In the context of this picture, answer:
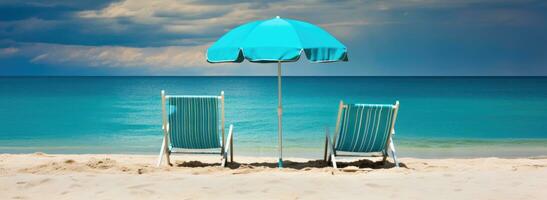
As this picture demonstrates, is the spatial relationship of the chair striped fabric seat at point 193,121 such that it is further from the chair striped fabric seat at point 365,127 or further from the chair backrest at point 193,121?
the chair striped fabric seat at point 365,127

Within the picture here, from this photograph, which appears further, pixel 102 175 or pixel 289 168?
pixel 289 168

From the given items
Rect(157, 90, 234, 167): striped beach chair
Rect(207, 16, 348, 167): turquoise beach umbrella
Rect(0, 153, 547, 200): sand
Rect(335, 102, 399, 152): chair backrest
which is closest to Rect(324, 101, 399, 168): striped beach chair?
Rect(335, 102, 399, 152): chair backrest

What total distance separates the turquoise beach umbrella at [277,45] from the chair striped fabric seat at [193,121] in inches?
20.4

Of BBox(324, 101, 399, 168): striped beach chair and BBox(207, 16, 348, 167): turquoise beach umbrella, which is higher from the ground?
BBox(207, 16, 348, 167): turquoise beach umbrella

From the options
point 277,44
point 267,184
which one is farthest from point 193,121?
point 267,184

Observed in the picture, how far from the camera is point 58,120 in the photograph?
20.0 metres

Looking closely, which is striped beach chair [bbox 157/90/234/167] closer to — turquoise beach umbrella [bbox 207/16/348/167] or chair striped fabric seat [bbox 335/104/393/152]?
turquoise beach umbrella [bbox 207/16/348/167]

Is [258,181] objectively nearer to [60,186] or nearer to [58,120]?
[60,186]

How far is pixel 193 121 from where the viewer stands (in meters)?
6.59

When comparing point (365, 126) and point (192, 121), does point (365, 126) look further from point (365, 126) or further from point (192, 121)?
point (192, 121)

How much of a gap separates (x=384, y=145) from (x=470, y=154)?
4677 millimetres

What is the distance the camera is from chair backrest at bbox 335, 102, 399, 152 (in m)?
6.38

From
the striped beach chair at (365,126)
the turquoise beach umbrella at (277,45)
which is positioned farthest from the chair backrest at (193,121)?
the striped beach chair at (365,126)

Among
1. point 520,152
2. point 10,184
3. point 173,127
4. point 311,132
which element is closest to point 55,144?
point 311,132
